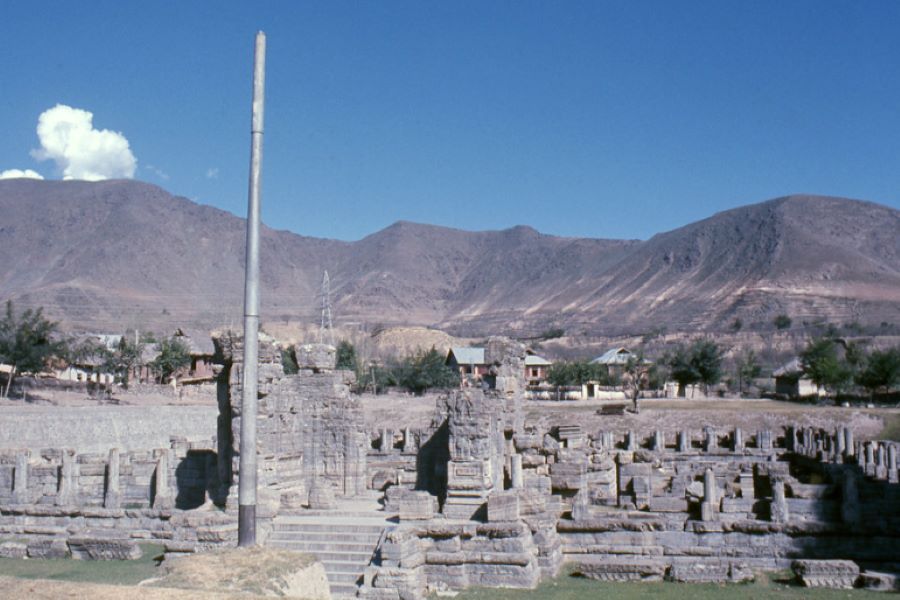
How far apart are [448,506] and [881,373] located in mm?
50957

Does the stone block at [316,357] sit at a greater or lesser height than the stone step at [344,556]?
greater

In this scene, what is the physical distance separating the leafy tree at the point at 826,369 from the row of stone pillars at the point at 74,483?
5086cm

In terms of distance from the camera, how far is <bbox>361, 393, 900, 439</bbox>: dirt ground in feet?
168

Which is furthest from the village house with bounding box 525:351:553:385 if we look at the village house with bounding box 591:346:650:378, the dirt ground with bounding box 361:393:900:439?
the dirt ground with bounding box 361:393:900:439

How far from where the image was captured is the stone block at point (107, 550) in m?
18.7

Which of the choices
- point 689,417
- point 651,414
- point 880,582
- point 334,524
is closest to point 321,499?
point 334,524

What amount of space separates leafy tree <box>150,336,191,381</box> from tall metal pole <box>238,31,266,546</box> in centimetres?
6210

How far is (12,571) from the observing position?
17.5 m

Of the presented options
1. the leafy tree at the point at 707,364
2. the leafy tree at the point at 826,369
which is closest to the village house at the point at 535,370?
the leafy tree at the point at 707,364

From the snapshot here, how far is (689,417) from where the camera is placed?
5406 cm

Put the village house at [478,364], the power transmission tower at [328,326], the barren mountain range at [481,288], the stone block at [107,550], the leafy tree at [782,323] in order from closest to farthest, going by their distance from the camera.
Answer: the stone block at [107,550] < the village house at [478,364] < the power transmission tower at [328,326] < the leafy tree at [782,323] < the barren mountain range at [481,288]

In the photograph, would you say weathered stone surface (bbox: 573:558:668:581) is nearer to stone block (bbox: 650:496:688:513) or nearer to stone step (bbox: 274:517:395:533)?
stone block (bbox: 650:496:688:513)

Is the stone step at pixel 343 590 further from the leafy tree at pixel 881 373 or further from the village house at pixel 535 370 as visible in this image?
the village house at pixel 535 370

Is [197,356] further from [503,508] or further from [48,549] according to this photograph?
[503,508]
